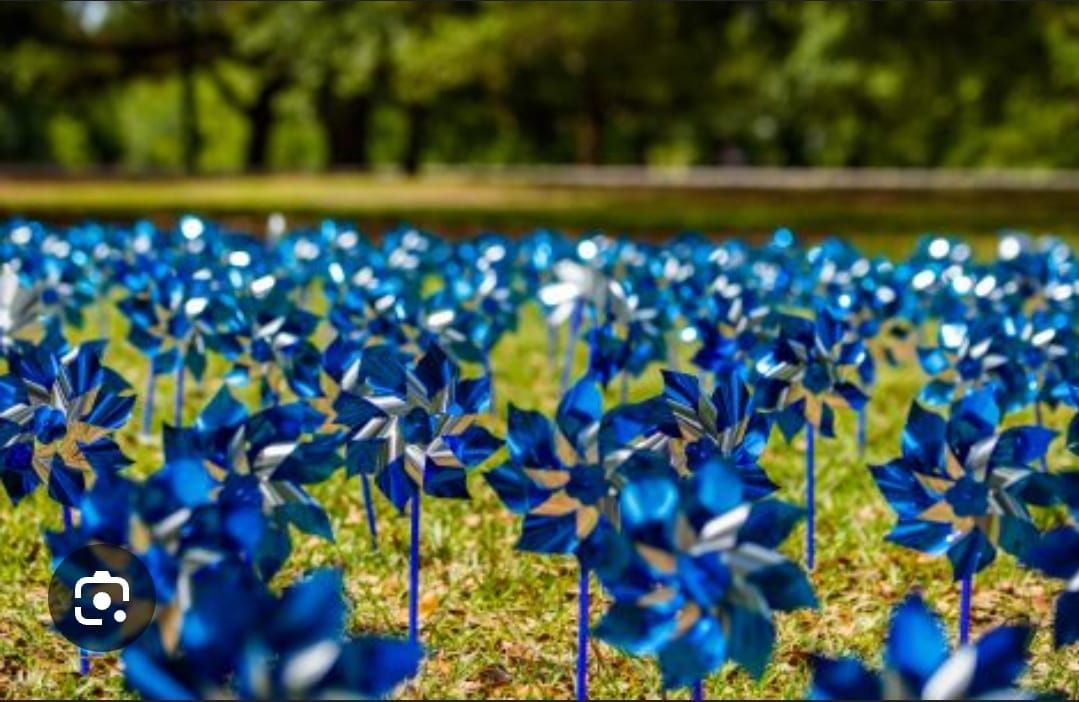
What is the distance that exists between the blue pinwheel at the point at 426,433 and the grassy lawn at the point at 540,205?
1400 centimetres

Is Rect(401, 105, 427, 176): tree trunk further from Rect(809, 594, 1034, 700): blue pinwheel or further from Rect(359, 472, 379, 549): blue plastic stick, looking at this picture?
Rect(809, 594, 1034, 700): blue pinwheel

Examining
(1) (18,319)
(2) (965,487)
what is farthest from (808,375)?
(1) (18,319)

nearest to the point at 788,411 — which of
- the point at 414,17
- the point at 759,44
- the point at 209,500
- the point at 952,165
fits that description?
the point at 209,500

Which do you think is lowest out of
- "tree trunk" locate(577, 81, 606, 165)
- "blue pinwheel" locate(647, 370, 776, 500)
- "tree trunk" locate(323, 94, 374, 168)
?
"blue pinwheel" locate(647, 370, 776, 500)

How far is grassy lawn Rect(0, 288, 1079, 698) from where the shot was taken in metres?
3.16

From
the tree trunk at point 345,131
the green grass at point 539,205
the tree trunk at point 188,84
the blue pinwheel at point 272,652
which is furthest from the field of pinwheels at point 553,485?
the tree trunk at point 345,131

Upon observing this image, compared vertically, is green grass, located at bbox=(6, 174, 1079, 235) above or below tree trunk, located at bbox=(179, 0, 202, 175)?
below

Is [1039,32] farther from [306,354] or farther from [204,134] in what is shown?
[204,134]

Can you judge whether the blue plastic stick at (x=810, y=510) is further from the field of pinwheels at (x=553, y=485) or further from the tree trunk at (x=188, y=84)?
the tree trunk at (x=188, y=84)

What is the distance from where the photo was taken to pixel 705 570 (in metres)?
2.22

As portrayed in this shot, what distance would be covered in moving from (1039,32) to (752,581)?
20.5 m

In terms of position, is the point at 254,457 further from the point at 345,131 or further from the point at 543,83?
the point at 345,131

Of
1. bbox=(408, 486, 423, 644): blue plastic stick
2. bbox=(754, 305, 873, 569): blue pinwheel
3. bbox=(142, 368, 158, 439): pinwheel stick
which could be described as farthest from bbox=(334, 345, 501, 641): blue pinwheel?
bbox=(142, 368, 158, 439): pinwheel stick

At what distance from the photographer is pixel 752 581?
222cm
